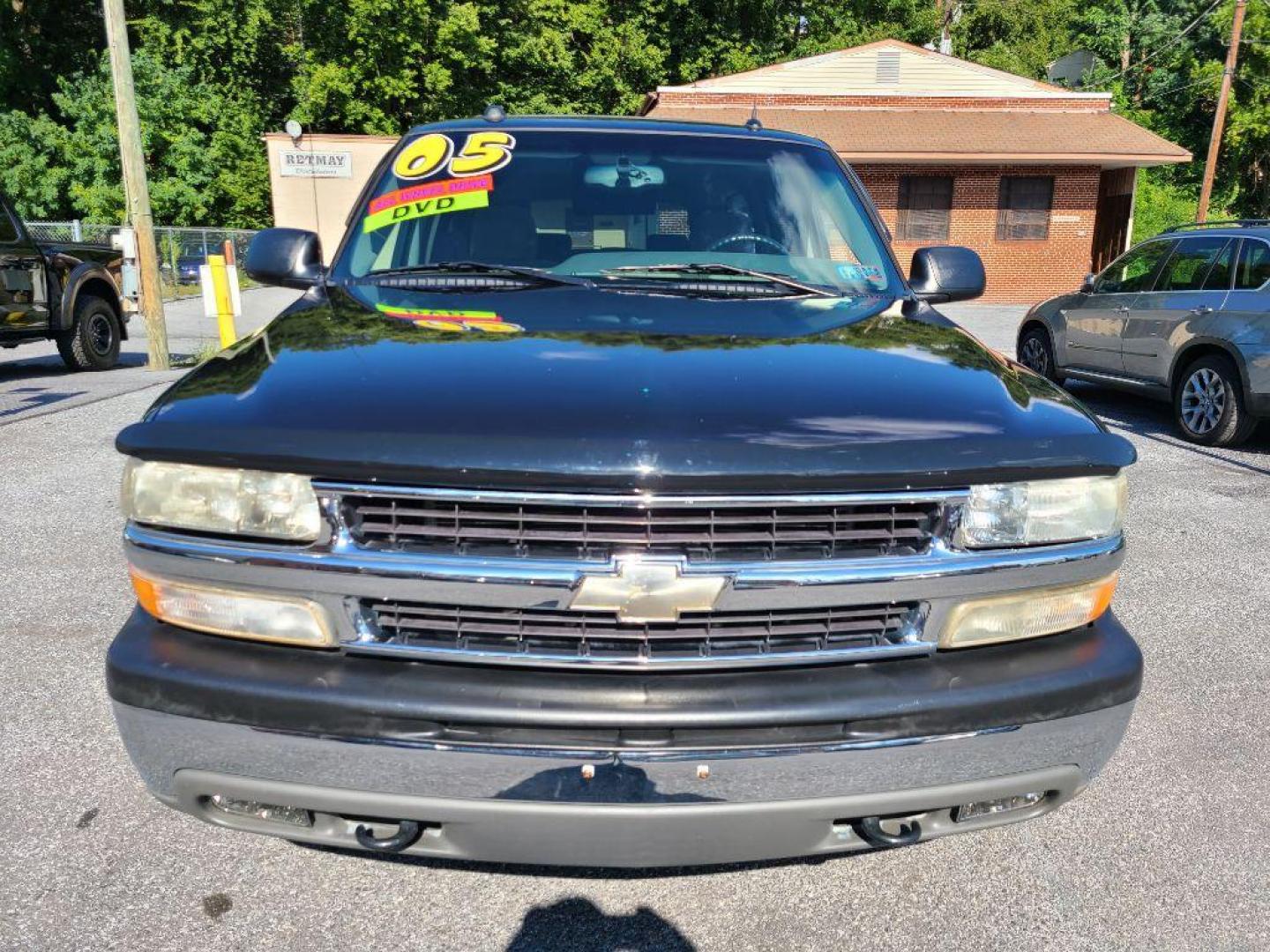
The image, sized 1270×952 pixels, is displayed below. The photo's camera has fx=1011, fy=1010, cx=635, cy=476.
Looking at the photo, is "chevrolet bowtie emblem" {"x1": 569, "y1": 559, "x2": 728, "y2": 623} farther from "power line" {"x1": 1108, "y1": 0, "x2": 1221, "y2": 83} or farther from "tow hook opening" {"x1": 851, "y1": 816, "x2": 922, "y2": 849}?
"power line" {"x1": 1108, "y1": 0, "x2": 1221, "y2": 83}

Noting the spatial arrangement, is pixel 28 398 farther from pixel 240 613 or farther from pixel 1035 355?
pixel 1035 355

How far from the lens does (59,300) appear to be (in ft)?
33.6

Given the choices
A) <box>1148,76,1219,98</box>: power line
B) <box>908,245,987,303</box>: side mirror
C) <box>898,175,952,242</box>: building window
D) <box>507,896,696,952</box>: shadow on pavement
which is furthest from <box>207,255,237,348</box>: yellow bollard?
<box>1148,76,1219,98</box>: power line

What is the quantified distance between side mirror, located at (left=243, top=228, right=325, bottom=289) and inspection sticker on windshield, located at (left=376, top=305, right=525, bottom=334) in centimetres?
83

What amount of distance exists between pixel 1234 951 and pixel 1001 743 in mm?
898

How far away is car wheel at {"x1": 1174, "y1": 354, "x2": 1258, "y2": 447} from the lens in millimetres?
7434

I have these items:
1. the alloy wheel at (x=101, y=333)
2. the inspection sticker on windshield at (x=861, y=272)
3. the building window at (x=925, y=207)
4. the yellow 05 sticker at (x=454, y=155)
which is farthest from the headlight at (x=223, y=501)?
the building window at (x=925, y=207)

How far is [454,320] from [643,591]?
102 centimetres

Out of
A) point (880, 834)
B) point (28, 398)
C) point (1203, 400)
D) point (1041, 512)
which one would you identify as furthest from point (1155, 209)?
point (880, 834)

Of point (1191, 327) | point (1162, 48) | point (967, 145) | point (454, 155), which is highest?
point (1162, 48)

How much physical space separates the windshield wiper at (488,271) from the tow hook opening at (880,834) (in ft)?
5.32

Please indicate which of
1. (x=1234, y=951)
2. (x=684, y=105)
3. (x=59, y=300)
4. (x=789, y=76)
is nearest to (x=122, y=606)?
(x=1234, y=951)

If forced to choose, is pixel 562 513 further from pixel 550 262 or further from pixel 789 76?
pixel 789 76

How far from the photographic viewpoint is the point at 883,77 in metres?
27.4
